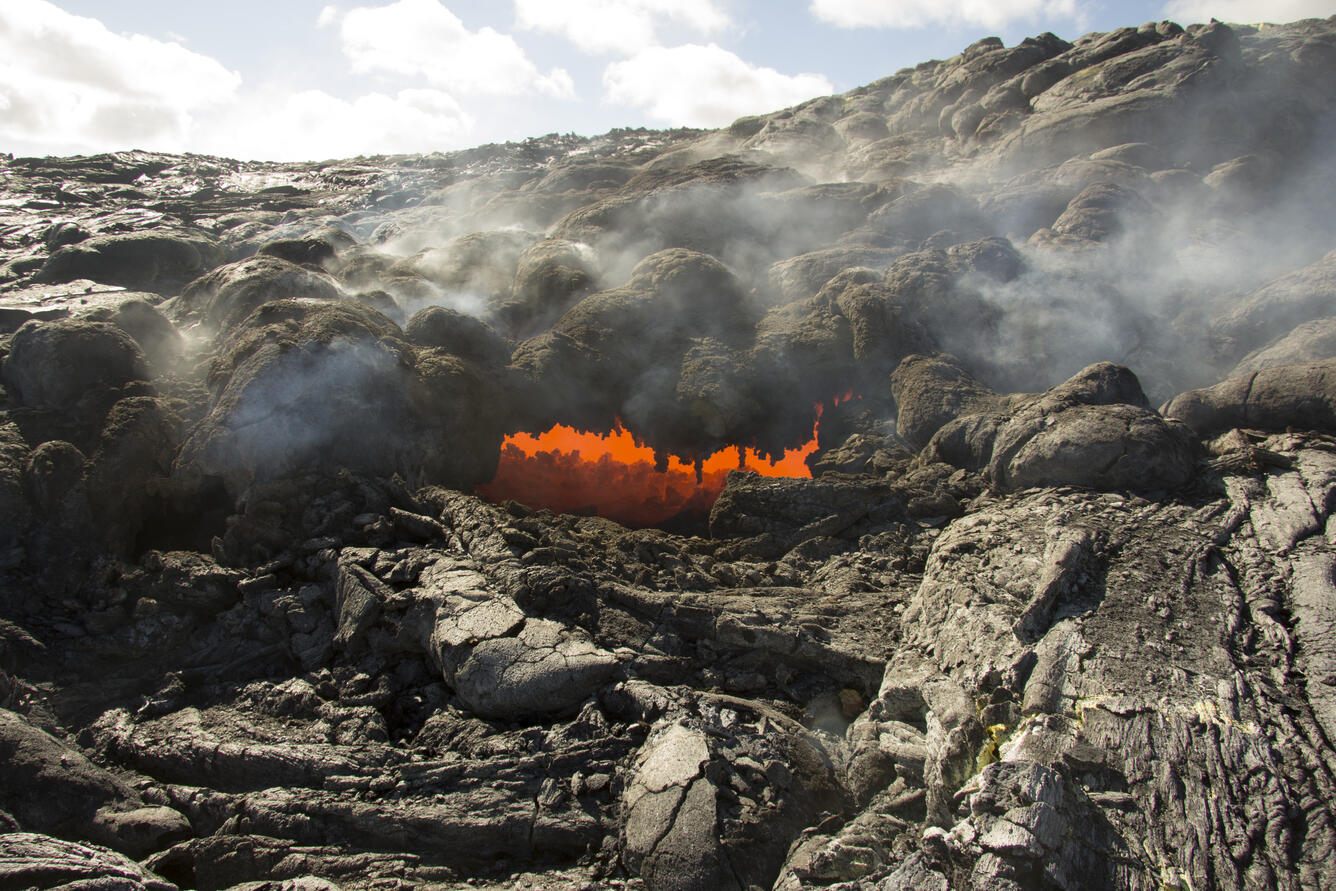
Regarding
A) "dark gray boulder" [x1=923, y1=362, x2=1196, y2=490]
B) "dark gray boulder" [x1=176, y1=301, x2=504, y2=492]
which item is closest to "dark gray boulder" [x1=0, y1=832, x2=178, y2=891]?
"dark gray boulder" [x1=176, y1=301, x2=504, y2=492]

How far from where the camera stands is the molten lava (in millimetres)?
10305

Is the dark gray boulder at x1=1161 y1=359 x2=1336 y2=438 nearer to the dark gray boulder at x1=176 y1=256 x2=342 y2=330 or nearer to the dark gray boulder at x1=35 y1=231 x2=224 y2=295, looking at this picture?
the dark gray boulder at x1=176 y1=256 x2=342 y2=330

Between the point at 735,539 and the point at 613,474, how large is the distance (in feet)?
8.52

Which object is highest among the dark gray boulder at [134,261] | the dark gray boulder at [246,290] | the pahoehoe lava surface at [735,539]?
the dark gray boulder at [134,261]

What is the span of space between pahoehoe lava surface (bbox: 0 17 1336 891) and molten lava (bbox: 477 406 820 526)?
343 mm

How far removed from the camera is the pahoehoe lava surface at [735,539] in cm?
470

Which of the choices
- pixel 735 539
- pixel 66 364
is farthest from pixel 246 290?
→ pixel 735 539

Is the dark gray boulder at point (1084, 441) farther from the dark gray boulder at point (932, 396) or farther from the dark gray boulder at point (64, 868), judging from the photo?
the dark gray boulder at point (64, 868)

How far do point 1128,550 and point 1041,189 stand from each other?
10445mm

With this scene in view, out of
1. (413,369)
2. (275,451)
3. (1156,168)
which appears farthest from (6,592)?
(1156,168)

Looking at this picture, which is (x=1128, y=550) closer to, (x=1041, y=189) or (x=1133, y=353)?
(x=1133, y=353)

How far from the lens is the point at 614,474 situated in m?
10.8

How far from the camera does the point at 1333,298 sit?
32.8ft

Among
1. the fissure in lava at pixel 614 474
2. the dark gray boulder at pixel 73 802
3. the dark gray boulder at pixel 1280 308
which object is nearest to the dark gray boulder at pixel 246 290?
the fissure in lava at pixel 614 474
